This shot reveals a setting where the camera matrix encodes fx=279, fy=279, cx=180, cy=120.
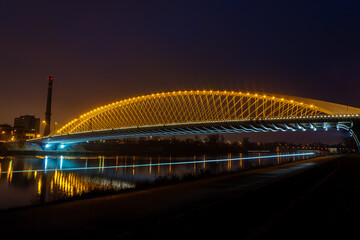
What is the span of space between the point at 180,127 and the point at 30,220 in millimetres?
49184

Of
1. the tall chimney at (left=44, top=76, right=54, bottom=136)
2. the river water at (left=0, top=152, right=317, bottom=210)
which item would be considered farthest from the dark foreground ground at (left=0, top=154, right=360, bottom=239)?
the tall chimney at (left=44, top=76, right=54, bottom=136)

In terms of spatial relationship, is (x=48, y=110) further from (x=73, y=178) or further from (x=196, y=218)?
(x=196, y=218)

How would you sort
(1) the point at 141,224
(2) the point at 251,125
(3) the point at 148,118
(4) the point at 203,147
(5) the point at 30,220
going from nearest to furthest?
(1) the point at 141,224 < (5) the point at 30,220 < (2) the point at 251,125 < (3) the point at 148,118 < (4) the point at 203,147

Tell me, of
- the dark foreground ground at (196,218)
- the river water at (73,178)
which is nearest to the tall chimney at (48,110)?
the river water at (73,178)

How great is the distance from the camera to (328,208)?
26.0ft

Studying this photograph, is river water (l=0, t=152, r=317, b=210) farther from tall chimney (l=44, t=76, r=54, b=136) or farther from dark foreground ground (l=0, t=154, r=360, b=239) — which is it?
tall chimney (l=44, t=76, r=54, b=136)

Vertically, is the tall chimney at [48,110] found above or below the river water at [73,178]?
above

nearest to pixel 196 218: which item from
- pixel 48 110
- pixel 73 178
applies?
pixel 73 178

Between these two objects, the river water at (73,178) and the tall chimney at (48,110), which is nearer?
the river water at (73,178)

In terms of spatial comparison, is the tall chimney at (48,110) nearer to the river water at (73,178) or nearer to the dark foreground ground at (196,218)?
the river water at (73,178)

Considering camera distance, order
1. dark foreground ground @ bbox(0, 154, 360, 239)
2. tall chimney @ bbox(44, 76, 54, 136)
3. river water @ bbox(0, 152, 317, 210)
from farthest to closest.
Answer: tall chimney @ bbox(44, 76, 54, 136)
river water @ bbox(0, 152, 317, 210)
dark foreground ground @ bbox(0, 154, 360, 239)

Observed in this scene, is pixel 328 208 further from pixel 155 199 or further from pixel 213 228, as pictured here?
pixel 155 199

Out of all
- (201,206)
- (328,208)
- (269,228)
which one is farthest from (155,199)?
(328,208)

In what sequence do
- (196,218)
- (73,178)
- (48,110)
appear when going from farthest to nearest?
(48,110)
(73,178)
(196,218)
